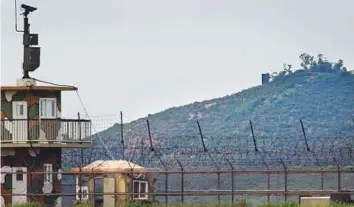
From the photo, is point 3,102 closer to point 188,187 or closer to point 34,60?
point 34,60

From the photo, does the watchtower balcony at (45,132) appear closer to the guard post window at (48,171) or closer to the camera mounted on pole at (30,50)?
the guard post window at (48,171)

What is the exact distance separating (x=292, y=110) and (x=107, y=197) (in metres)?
122

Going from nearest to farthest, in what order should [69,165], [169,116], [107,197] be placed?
1. [107,197]
2. [69,165]
3. [169,116]

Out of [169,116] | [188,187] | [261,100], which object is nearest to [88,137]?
[188,187]

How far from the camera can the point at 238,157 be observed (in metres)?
86.2

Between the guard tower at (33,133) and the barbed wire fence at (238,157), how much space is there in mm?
1018

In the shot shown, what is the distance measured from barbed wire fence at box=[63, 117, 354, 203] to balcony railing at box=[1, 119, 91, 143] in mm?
875

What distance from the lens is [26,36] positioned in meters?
69.2

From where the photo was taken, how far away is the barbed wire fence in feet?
196

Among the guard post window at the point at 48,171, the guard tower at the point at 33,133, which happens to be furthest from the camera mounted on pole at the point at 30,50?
the guard post window at the point at 48,171

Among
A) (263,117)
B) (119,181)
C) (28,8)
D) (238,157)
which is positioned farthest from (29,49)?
(263,117)

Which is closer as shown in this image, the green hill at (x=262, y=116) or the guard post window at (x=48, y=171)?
the guard post window at (x=48, y=171)

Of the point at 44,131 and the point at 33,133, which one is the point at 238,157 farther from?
the point at 33,133

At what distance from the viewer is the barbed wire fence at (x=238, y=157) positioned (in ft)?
196
